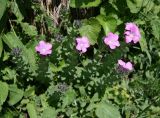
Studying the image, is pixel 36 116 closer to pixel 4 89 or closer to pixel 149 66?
pixel 4 89

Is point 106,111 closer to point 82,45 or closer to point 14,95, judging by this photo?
point 82,45

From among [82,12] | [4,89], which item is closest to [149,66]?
[82,12]

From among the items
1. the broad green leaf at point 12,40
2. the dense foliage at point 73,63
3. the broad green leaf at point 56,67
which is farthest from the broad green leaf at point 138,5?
the broad green leaf at point 12,40

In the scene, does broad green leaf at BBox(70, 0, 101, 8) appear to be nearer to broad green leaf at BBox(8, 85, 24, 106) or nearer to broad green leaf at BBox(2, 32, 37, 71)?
broad green leaf at BBox(2, 32, 37, 71)

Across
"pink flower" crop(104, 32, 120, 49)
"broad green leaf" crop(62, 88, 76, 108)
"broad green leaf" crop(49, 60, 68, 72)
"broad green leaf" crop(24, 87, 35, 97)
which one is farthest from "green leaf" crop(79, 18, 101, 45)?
"broad green leaf" crop(24, 87, 35, 97)

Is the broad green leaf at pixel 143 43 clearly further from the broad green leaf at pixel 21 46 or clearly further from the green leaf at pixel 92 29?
the broad green leaf at pixel 21 46

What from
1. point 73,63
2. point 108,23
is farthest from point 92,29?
point 73,63
